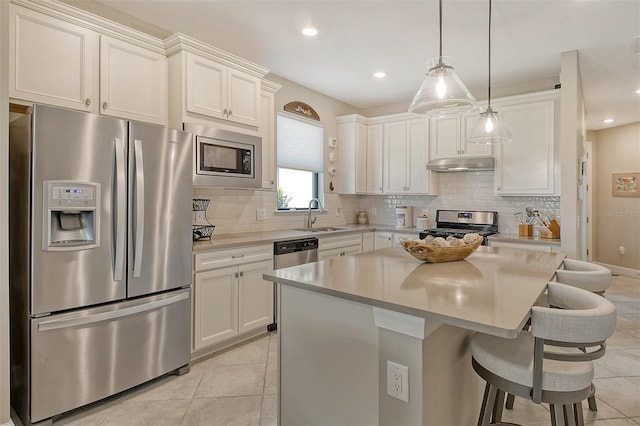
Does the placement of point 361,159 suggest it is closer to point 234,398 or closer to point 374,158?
point 374,158

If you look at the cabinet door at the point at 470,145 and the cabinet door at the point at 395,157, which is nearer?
the cabinet door at the point at 470,145

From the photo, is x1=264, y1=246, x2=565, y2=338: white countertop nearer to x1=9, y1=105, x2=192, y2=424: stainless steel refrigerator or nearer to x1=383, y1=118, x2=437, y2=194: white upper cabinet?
x1=9, y1=105, x2=192, y2=424: stainless steel refrigerator

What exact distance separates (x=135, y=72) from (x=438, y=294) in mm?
2601

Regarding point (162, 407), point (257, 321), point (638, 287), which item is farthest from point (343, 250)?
point (638, 287)

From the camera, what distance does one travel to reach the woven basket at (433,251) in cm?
206

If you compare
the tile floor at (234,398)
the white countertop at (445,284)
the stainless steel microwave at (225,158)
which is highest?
the stainless steel microwave at (225,158)

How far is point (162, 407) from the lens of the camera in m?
2.25

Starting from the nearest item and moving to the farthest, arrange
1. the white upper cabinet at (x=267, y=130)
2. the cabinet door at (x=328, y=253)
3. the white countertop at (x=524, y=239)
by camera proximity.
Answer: the white countertop at (x=524, y=239) → the white upper cabinet at (x=267, y=130) → the cabinet door at (x=328, y=253)

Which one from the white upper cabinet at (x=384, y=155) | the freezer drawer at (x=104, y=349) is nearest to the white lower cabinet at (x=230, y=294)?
the freezer drawer at (x=104, y=349)

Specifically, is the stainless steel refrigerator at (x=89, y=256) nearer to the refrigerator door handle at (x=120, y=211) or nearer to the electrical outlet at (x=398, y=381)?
the refrigerator door handle at (x=120, y=211)

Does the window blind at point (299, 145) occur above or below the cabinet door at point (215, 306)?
above

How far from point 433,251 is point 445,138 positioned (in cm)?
288

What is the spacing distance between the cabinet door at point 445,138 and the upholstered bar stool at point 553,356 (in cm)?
311

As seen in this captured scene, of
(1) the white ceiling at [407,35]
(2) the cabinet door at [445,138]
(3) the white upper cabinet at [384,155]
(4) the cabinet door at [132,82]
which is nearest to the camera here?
(4) the cabinet door at [132,82]
